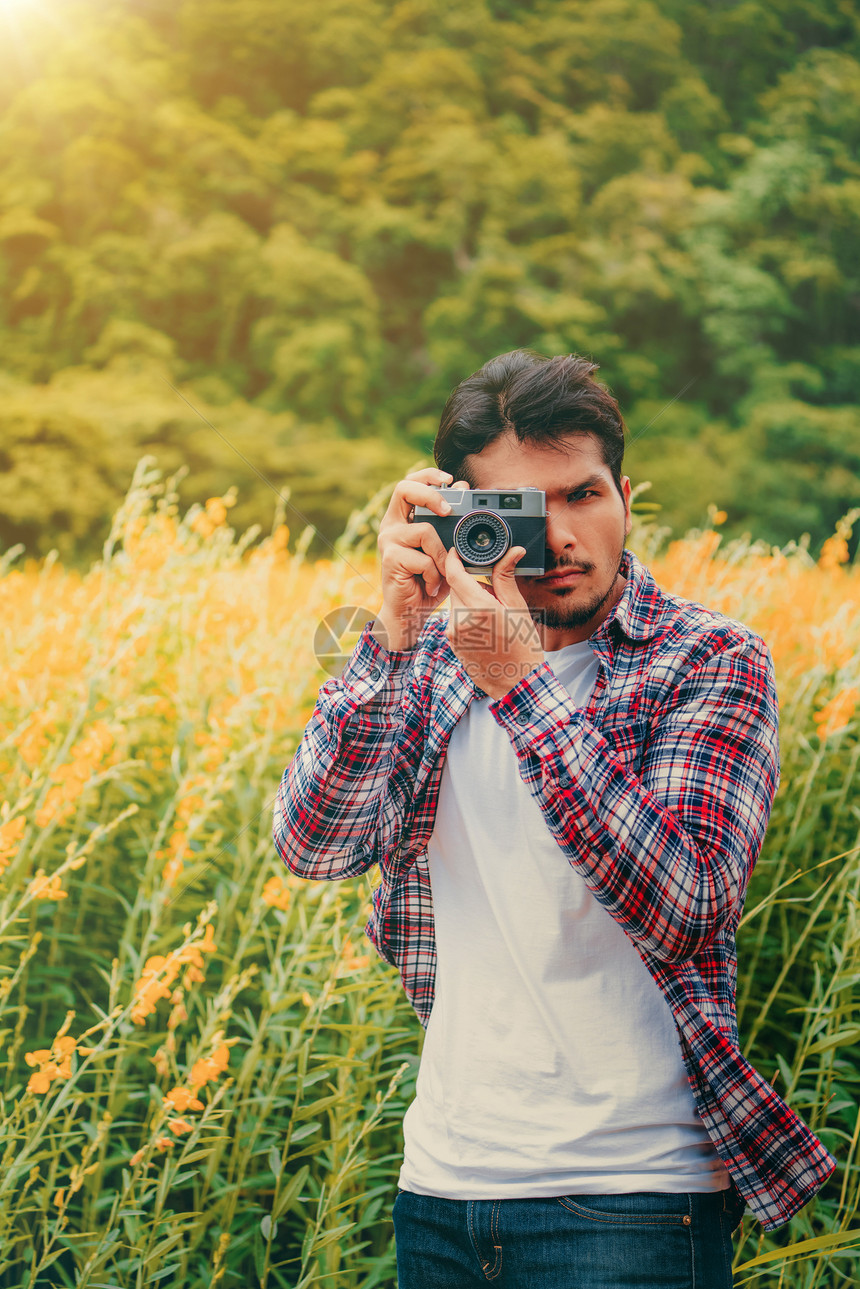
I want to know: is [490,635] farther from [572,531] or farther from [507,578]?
[572,531]

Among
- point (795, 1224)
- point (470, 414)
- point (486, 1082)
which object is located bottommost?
point (795, 1224)

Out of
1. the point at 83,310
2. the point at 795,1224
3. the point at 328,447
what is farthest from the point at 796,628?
the point at 83,310

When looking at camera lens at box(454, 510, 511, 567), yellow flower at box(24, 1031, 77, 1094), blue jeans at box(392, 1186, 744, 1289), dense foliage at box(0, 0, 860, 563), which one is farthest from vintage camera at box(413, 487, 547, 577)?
dense foliage at box(0, 0, 860, 563)

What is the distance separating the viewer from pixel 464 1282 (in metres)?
1.07

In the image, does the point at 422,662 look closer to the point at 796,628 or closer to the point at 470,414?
the point at 470,414

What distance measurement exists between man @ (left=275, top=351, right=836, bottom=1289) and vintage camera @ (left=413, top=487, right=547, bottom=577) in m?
0.03

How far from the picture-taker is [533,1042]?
1082 mm

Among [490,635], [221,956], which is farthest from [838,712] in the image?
[221,956]

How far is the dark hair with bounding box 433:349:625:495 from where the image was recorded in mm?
1277

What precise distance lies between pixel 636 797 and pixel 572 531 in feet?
1.49

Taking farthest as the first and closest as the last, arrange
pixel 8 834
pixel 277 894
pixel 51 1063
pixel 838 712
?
pixel 838 712, pixel 277 894, pixel 8 834, pixel 51 1063

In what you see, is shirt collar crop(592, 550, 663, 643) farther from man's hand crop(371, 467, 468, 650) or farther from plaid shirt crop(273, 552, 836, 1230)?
man's hand crop(371, 467, 468, 650)

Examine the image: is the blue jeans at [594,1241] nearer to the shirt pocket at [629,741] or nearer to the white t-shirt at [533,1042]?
the white t-shirt at [533,1042]

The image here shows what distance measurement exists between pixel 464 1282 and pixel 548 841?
55 cm
